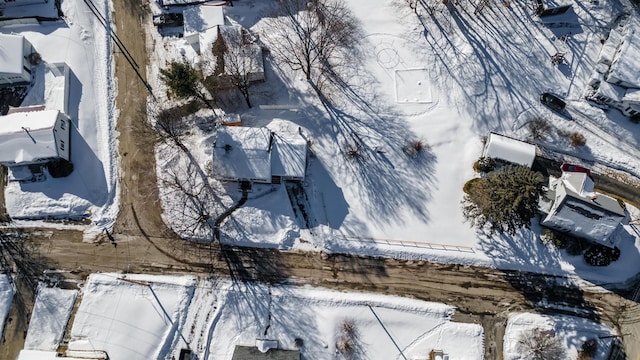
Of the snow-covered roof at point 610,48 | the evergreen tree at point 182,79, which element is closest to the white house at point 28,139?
the evergreen tree at point 182,79

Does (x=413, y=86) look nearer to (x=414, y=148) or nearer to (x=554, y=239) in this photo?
(x=414, y=148)

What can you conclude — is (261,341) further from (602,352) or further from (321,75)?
(602,352)

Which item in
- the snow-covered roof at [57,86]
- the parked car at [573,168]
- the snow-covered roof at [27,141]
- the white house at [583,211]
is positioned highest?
the snow-covered roof at [57,86]

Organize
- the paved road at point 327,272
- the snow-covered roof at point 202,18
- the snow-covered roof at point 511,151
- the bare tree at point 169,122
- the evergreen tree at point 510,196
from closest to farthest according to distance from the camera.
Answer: the evergreen tree at point 510,196, the paved road at point 327,272, the snow-covered roof at point 511,151, the bare tree at point 169,122, the snow-covered roof at point 202,18

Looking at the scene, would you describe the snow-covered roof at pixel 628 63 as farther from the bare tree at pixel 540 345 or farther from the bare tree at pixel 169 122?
the bare tree at pixel 169 122

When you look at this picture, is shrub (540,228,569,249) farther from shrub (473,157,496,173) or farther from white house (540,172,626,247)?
shrub (473,157,496,173)

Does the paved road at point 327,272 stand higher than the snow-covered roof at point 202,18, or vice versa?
the snow-covered roof at point 202,18

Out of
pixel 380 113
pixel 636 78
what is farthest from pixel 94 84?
pixel 636 78

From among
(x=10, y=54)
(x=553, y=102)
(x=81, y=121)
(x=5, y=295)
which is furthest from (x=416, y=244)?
(x=10, y=54)
